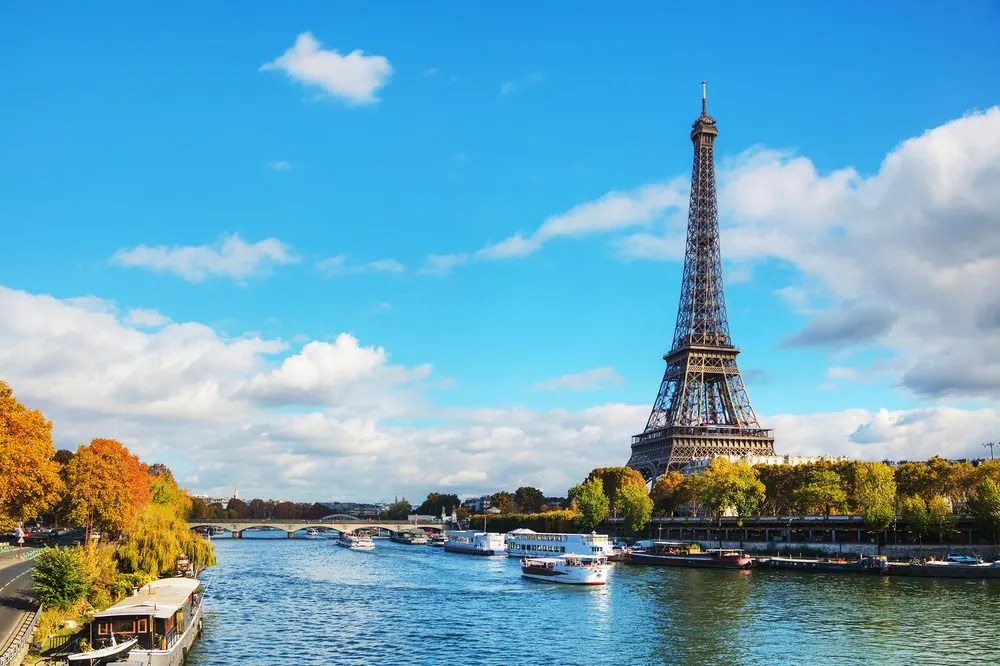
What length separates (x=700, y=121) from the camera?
176 m

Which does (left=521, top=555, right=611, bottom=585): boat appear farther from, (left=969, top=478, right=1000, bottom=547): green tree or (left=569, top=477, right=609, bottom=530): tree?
(left=569, top=477, right=609, bottom=530): tree

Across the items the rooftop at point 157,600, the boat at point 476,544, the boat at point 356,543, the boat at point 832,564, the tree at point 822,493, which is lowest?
the boat at point 356,543

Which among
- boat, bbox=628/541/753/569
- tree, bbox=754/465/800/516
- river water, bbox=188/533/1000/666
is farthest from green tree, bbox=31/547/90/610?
tree, bbox=754/465/800/516

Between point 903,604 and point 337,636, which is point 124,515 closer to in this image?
point 337,636

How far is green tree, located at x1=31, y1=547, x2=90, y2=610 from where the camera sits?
4616 centimetres

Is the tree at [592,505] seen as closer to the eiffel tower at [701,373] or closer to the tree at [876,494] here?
the eiffel tower at [701,373]

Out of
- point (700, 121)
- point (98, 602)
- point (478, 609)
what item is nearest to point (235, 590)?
point (478, 609)

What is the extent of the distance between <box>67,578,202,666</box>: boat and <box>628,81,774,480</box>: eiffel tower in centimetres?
12278

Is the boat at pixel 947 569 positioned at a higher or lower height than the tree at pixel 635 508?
lower

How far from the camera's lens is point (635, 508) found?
13775 cm

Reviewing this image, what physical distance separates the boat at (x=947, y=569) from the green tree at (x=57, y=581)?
75.4 meters

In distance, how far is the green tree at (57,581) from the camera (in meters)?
46.2

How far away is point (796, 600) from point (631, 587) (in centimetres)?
1753

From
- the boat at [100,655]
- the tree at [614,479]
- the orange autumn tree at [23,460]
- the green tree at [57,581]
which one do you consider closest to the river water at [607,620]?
the green tree at [57,581]
